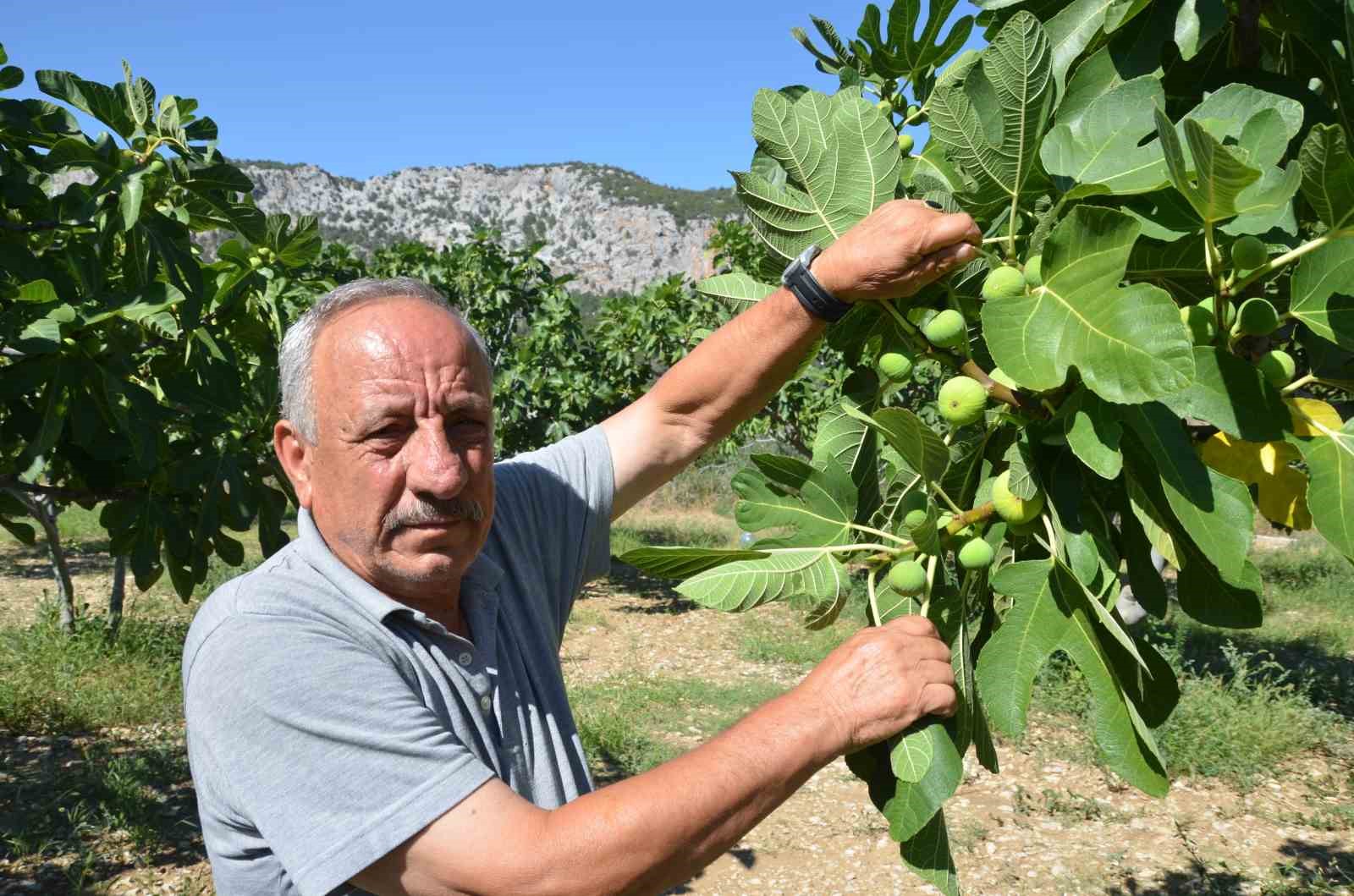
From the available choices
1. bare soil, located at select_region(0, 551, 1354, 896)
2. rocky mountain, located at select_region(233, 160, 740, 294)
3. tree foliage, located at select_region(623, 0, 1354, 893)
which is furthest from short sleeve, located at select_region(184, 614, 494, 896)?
rocky mountain, located at select_region(233, 160, 740, 294)

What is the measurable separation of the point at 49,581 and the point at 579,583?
1124 cm

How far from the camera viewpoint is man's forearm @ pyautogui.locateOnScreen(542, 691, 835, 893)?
1.26 m

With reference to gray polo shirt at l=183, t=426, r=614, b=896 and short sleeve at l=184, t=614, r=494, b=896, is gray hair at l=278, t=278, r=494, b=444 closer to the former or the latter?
gray polo shirt at l=183, t=426, r=614, b=896

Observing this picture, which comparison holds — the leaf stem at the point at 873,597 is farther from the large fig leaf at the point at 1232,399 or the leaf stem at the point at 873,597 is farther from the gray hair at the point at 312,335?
the gray hair at the point at 312,335

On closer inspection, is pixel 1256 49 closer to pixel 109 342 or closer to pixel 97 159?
pixel 97 159

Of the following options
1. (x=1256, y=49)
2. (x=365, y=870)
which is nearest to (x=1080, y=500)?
(x=1256, y=49)

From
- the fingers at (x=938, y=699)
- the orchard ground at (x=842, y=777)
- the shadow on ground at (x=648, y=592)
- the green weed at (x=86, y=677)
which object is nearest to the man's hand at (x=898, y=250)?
the fingers at (x=938, y=699)

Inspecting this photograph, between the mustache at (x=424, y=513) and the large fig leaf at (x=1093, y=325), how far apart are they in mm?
899

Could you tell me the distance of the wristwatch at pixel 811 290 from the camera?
1431 mm

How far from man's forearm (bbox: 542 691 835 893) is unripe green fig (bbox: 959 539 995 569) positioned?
27 centimetres

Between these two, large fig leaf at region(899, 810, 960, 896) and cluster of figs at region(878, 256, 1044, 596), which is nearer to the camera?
cluster of figs at region(878, 256, 1044, 596)

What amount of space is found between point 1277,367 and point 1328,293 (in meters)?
0.09

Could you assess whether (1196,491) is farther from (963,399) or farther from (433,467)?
(433,467)

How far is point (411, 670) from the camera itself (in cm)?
156
